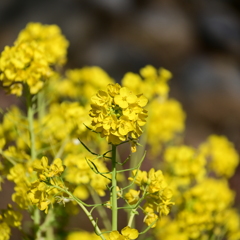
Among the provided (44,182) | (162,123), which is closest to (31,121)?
(44,182)

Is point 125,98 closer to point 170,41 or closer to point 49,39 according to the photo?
point 49,39

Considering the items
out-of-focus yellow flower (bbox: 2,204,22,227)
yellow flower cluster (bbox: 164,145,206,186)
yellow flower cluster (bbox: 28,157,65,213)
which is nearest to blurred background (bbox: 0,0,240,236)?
yellow flower cluster (bbox: 164,145,206,186)

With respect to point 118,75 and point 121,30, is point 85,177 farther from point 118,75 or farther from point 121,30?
point 121,30

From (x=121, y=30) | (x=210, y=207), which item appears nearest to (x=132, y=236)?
(x=210, y=207)

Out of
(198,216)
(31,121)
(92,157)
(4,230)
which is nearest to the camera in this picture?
(4,230)

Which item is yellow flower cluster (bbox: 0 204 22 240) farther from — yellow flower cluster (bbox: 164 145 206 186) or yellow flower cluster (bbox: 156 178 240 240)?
yellow flower cluster (bbox: 164 145 206 186)

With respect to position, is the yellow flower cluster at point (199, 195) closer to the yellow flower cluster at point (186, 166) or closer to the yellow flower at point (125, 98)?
the yellow flower cluster at point (186, 166)

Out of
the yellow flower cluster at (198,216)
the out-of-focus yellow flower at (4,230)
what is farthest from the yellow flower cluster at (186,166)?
the out-of-focus yellow flower at (4,230)
